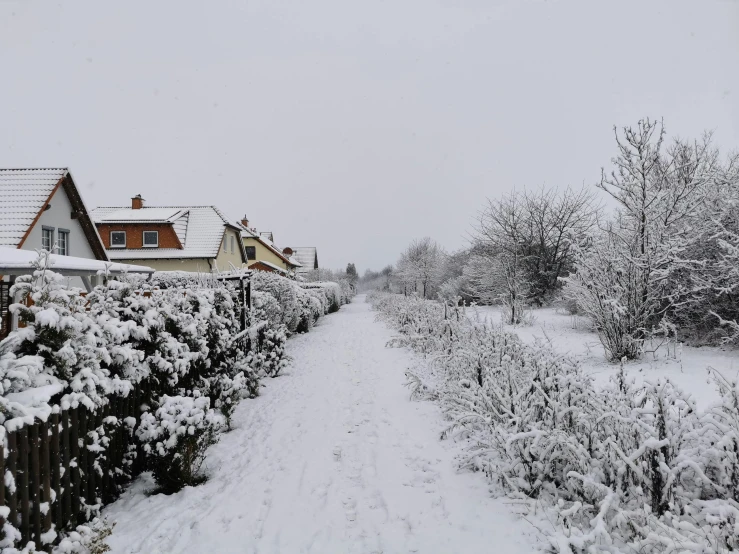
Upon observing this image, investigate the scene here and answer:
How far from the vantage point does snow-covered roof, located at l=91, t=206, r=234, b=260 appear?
81.0 feet

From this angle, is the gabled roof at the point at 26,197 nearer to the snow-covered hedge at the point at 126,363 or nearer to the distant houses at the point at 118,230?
the distant houses at the point at 118,230

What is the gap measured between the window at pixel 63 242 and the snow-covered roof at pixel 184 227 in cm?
785

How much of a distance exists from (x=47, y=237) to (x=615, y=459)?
18898mm

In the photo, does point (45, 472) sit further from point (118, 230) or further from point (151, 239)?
point (118, 230)

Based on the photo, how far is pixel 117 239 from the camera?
82.7ft

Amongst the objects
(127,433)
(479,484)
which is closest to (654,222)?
(479,484)

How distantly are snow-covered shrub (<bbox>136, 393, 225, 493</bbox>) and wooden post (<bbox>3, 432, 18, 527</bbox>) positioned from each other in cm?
125

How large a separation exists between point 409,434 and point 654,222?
20.2ft

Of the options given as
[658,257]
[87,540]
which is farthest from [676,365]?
[87,540]

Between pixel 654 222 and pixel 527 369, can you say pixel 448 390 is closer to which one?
pixel 527 369

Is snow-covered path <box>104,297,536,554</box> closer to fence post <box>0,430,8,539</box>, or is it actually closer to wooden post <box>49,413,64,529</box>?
wooden post <box>49,413,64,529</box>

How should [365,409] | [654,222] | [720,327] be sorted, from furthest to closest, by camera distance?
[720,327], [654,222], [365,409]

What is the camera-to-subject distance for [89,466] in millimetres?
3305

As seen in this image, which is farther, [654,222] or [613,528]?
[654,222]
